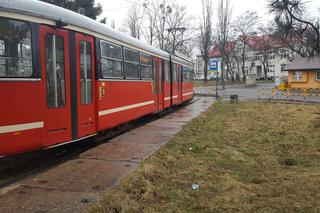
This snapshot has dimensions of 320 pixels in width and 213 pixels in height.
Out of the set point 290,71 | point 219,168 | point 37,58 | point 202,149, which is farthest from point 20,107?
point 290,71

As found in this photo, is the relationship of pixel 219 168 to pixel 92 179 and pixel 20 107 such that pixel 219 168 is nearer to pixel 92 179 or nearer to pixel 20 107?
pixel 92 179

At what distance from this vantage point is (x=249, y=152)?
9.16 metres

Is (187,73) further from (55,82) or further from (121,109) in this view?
(55,82)

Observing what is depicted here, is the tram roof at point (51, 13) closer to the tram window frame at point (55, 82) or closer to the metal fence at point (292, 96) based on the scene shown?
the tram window frame at point (55, 82)

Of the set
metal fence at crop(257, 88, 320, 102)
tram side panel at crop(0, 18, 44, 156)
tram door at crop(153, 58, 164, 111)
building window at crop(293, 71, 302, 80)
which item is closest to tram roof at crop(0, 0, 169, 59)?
tram side panel at crop(0, 18, 44, 156)

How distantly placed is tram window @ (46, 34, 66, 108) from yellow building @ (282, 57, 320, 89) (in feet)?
127

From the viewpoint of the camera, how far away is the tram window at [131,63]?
1048 cm

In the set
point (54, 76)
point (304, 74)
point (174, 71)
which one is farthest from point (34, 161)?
point (304, 74)

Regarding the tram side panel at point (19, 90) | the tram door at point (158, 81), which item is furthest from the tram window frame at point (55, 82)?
the tram door at point (158, 81)

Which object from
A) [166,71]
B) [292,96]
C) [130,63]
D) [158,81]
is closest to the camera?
[130,63]

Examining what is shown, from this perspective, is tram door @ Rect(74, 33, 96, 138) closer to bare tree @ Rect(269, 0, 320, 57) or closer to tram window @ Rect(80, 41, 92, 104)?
tram window @ Rect(80, 41, 92, 104)

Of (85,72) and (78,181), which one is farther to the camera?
(85,72)

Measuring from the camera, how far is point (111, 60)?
30.2 feet

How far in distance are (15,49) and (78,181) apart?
256 centimetres
